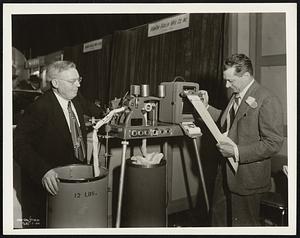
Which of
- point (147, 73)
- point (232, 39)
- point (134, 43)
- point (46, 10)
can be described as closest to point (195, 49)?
point (232, 39)

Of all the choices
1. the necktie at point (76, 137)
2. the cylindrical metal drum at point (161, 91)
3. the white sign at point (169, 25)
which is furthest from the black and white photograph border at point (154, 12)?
the white sign at point (169, 25)

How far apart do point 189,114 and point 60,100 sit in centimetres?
95

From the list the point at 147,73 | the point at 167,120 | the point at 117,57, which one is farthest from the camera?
the point at 117,57

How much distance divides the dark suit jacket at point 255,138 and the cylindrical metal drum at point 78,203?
86cm

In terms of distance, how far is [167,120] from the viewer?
8.11ft

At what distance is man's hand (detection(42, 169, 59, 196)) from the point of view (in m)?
1.93

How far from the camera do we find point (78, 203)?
1979 mm

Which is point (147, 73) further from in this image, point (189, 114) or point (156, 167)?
point (156, 167)

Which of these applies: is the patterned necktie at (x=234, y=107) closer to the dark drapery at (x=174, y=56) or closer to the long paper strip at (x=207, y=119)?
the long paper strip at (x=207, y=119)

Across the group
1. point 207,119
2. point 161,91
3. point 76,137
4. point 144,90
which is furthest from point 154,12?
point 76,137

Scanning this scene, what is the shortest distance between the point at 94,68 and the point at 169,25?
8.16 feet

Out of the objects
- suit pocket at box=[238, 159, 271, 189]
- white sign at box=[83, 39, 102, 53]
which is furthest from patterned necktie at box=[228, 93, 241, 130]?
white sign at box=[83, 39, 102, 53]

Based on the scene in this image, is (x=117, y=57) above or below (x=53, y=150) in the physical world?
above

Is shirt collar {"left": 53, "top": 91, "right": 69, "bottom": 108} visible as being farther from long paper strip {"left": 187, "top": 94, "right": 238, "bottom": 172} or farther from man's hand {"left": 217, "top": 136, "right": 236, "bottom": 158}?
man's hand {"left": 217, "top": 136, "right": 236, "bottom": 158}
